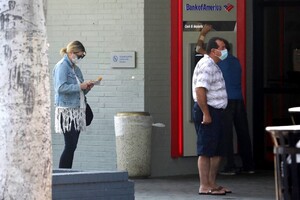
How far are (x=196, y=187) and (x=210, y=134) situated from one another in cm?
145

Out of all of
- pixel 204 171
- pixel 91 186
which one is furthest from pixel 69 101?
pixel 91 186

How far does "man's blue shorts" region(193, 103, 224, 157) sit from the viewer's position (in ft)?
36.3

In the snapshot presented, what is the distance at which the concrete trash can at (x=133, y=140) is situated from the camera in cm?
1277

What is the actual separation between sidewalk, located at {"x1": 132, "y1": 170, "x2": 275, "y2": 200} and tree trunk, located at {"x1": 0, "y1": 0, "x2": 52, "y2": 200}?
5434mm

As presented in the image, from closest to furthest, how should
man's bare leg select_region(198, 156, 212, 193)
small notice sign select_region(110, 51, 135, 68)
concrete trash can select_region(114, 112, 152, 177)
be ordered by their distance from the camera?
1. man's bare leg select_region(198, 156, 212, 193)
2. concrete trash can select_region(114, 112, 152, 177)
3. small notice sign select_region(110, 51, 135, 68)

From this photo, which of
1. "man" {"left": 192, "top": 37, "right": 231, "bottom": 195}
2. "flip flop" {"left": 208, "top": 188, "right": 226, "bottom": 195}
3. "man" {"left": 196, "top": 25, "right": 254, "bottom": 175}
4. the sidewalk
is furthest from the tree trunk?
"man" {"left": 196, "top": 25, "right": 254, "bottom": 175}

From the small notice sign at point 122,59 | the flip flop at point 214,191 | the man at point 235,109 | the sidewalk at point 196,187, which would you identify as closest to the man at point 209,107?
the flip flop at point 214,191

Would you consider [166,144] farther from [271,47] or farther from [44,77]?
[44,77]

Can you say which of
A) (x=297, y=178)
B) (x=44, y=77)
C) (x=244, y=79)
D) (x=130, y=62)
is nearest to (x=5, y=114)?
(x=44, y=77)

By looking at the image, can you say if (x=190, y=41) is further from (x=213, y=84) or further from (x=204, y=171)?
(x=204, y=171)

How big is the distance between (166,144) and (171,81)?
88 cm

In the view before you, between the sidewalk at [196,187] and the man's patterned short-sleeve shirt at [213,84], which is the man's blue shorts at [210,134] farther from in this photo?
the sidewalk at [196,187]

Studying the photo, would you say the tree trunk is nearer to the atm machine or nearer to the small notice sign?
the small notice sign

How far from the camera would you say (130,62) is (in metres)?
13.2
